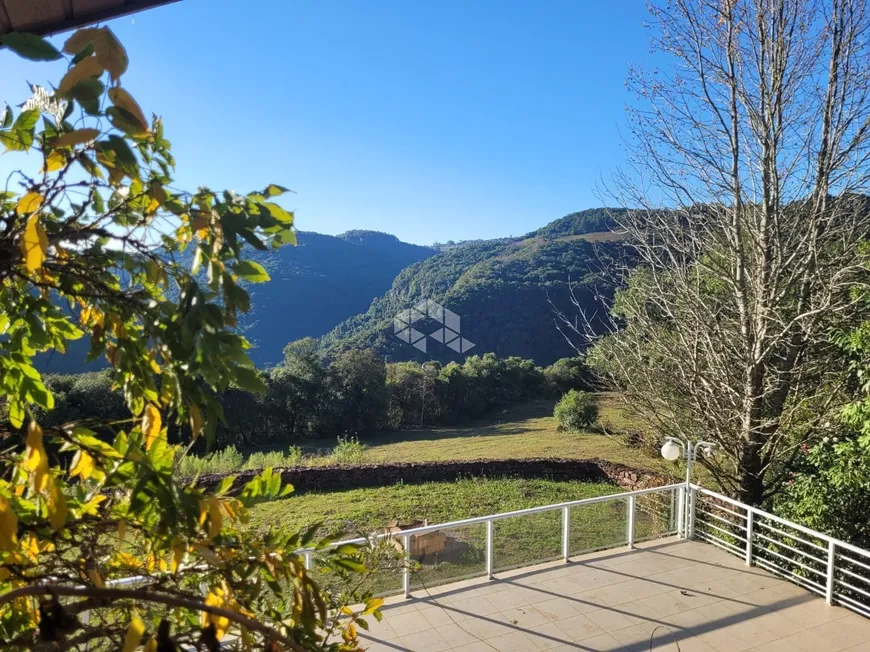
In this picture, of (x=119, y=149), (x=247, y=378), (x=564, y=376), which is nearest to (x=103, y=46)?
(x=119, y=149)

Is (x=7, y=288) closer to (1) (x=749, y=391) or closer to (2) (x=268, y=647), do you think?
(2) (x=268, y=647)

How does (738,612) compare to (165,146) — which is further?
(738,612)

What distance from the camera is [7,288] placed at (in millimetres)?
1102

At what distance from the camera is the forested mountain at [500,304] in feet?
105

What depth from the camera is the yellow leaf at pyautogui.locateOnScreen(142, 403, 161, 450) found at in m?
0.83

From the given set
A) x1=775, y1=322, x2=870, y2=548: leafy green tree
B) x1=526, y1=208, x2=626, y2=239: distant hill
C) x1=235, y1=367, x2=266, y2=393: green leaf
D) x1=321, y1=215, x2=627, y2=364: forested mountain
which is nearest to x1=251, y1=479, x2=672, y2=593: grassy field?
x1=235, y1=367, x2=266, y2=393: green leaf

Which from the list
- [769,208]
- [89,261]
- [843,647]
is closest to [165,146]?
[89,261]

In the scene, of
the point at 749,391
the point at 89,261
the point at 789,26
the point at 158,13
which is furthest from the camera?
the point at 749,391

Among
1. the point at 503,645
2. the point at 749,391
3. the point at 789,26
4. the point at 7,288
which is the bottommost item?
the point at 503,645

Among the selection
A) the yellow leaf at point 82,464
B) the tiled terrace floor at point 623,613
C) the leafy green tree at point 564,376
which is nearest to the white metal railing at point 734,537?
the tiled terrace floor at point 623,613

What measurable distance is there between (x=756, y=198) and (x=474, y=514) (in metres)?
7.25

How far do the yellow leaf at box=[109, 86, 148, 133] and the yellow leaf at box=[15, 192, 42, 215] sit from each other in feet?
0.47

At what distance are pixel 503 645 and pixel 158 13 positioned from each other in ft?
13.8

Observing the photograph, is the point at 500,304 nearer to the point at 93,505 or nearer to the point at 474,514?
the point at 474,514
